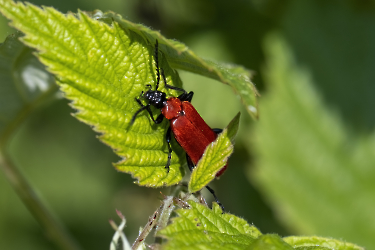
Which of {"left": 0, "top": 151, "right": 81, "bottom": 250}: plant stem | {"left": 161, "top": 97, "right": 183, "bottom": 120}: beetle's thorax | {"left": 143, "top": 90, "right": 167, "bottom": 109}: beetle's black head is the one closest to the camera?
{"left": 143, "top": 90, "right": 167, "bottom": 109}: beetle's black head

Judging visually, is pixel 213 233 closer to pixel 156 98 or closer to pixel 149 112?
pixel 149 112

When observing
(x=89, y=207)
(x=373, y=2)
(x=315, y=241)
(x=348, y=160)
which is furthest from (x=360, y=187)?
(x=89, y=207)

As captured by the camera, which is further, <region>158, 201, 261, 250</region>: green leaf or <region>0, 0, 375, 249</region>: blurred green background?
<region>0, 0, 375, 249</region>: blurred green background

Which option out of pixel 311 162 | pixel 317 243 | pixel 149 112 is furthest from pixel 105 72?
pixel 311 162

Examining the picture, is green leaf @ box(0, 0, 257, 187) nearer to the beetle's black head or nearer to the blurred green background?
the beetle's black head

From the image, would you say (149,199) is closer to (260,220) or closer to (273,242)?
(260,220)

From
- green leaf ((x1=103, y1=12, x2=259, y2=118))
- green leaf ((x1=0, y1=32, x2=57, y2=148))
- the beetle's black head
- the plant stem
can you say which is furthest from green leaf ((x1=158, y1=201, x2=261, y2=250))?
the plant stem
